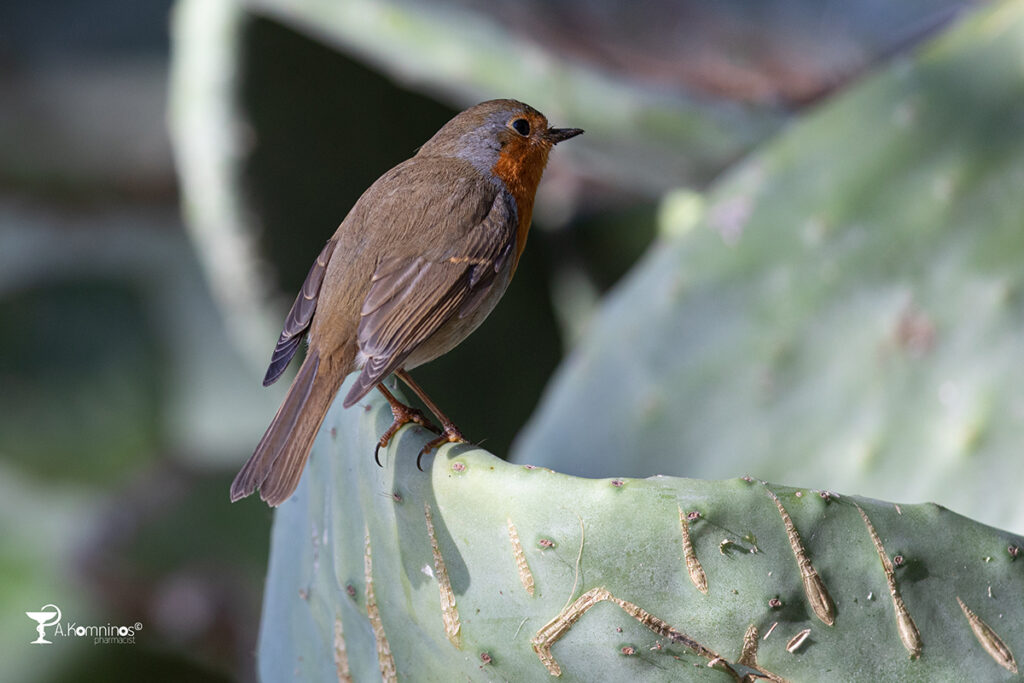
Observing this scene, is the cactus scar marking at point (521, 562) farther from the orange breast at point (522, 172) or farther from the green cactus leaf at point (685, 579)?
the orange breast at point (522, 172)

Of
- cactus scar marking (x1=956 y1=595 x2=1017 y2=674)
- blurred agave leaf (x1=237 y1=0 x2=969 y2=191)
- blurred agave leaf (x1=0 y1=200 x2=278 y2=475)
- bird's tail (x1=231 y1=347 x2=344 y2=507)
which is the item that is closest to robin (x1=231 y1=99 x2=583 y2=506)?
bird's tail (x1=231 y1=347 x2=344 y2=507)

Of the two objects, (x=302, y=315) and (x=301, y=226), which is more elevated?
(x=301, y=226)

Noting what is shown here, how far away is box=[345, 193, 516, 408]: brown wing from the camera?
46.6 inches

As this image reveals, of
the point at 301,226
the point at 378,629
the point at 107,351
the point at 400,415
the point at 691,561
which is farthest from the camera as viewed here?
the point at 107,351

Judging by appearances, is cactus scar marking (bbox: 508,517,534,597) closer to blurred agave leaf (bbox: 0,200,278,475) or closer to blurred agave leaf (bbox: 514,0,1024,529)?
blurred agave leaf (bbox: 514,0,1024,529)

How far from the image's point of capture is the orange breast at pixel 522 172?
1.41 metres

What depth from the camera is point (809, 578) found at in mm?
874

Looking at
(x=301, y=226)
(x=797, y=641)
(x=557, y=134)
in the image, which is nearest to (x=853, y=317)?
(x=557, y=134)

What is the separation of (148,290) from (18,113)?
833mm

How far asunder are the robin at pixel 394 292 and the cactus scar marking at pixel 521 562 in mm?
221

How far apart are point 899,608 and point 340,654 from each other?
511mm

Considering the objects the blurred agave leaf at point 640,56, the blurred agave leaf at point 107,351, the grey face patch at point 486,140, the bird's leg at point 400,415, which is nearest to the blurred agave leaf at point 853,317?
the blurred agave leaf at point 640,56

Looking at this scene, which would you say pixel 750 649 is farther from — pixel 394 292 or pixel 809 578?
pixel 394 292

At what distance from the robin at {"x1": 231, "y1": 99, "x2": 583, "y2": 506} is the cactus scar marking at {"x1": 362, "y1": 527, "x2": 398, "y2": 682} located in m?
0.11
